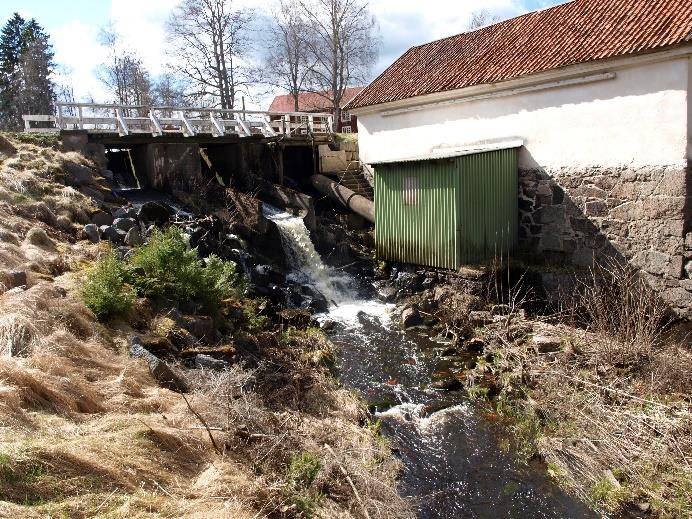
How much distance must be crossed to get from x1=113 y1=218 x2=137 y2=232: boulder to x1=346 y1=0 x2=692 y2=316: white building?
8.21 metres

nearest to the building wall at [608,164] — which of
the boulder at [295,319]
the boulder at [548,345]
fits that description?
the boulder at [548,345]

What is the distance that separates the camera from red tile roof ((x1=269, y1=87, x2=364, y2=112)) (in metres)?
40.7

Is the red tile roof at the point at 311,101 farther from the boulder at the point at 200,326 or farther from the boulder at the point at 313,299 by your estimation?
the boulder at the point at 200,326

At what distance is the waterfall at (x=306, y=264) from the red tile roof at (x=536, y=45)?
15.8ft

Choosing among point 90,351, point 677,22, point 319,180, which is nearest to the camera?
point 90,351

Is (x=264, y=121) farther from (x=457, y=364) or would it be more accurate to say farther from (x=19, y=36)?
(x=19, y=36)

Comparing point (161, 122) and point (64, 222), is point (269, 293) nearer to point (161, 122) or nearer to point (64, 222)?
point (64, 222)

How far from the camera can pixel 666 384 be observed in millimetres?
7594

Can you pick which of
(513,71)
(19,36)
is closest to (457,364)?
(513,71)

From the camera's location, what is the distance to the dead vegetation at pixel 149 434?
4.18 meters

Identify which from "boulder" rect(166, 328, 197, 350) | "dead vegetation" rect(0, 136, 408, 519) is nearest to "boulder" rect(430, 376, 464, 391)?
"dead vegetation" rect(0, 136, 408, 519)

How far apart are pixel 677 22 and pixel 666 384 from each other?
24.4ft

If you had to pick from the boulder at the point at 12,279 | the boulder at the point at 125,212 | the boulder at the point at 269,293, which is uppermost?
the boulder at the point at 125,212

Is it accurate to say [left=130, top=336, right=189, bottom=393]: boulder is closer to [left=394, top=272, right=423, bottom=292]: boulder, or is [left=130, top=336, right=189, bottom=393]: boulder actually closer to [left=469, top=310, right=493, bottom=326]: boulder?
[left=469, top=310, right=493, bottom=326]: boulder
